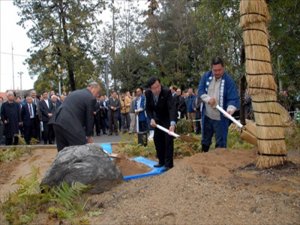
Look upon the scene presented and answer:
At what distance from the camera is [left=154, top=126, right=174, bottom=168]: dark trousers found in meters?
6.49

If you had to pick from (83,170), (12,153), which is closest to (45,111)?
(12,153)

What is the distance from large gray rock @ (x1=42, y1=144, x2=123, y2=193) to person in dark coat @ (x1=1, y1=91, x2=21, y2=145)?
8.24 meters

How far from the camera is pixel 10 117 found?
43.3 ft

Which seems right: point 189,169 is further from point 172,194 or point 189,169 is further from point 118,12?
point 118,12

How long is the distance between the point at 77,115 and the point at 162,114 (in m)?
1.35

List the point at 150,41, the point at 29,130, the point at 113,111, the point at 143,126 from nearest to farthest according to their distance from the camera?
the point at 143,126 → the point at 29,130 → the point at 113,111 → the point at 150,41

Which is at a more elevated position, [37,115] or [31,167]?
[37,115]

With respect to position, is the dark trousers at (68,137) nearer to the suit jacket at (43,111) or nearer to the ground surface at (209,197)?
the ground surface at (209,197)

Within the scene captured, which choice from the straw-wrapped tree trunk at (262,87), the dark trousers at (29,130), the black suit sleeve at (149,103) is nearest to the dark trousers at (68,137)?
the black suit sleeve at (149,103)

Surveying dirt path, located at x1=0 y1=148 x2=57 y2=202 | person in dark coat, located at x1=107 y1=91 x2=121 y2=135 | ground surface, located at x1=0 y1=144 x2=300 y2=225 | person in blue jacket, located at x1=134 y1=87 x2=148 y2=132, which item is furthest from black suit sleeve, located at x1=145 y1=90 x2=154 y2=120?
person in dark coat, located at x1=107 y1=91 x2=121 y2=135

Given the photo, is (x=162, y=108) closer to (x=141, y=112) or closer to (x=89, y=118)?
(x=89, y=118)

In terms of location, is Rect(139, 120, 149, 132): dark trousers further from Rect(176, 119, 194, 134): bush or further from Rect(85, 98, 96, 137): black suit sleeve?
Rect(85, 98, 96, 137): black suit sleeve

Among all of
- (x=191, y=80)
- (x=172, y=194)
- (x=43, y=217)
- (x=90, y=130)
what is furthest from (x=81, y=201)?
(x=191, y=80)

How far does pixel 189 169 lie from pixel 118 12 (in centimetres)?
2882
